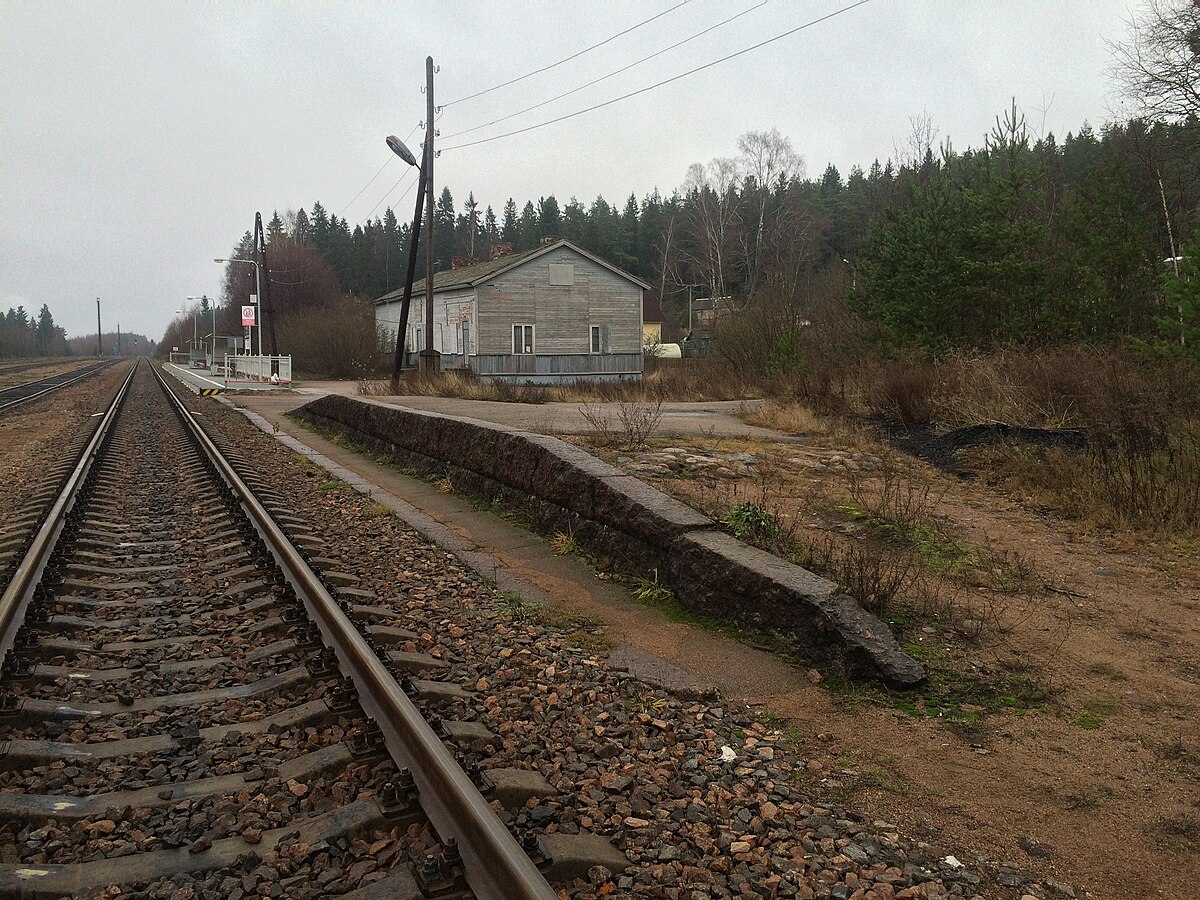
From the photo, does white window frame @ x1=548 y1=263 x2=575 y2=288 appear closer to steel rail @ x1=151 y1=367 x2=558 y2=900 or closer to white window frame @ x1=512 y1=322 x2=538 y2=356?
white window frame @ x1=512 y1=322 x2=538 y2=356

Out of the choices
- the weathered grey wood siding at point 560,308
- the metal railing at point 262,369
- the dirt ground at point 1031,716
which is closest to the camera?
the dirt ground at point 1031,716

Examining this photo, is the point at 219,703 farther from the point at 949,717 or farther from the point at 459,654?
the point at 949,717

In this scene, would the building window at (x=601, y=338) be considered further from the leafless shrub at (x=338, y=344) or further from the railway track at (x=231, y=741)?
the railway track at (x=231, y=741)

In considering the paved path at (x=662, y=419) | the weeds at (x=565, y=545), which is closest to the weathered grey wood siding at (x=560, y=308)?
the paved path at (x=662, y=419)

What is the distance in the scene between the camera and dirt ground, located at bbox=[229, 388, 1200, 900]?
115 inches

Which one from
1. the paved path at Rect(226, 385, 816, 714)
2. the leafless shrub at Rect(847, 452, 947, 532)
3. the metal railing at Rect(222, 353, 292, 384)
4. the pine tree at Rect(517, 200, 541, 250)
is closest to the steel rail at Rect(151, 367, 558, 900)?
the paved path at Rect(226, 385, 816, 714)

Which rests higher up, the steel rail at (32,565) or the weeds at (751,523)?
the weeds at (751,523)

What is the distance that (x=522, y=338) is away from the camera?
133 feet

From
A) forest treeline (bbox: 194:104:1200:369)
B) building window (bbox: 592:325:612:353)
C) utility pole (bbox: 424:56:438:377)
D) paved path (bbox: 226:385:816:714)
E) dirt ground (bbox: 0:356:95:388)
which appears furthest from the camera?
dirt ground (bbox: 0:356:95:388)

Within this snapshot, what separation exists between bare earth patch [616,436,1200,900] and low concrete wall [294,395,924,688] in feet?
0.84

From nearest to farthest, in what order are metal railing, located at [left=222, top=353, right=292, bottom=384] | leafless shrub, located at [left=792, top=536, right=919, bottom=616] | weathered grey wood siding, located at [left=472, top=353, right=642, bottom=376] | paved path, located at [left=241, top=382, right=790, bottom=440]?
leafless shrub, located at [left=792, top=536, right=919, bottom=616] → paved path, located at [left=241, top=382, right=790, bottom=440] → metal railing, located at [left=222, top=353, right=292, bottom=384] → weathered grey wood siding, located at [left=472, top=353, right=642, bottom=376]

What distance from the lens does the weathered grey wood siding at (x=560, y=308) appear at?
39.7 metres

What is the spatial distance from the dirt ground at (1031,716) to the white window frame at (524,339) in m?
34.1

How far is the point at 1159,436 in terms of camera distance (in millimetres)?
9172
